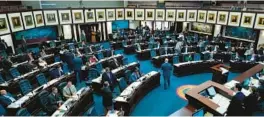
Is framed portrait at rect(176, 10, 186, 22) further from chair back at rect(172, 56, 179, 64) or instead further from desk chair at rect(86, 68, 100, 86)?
desk chair at rect(86, 68, 100, 86)

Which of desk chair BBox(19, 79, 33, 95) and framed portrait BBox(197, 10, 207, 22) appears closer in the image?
desk chair BBox(19, 79, 33, 95)

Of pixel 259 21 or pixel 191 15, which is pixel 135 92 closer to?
pixel 259 21

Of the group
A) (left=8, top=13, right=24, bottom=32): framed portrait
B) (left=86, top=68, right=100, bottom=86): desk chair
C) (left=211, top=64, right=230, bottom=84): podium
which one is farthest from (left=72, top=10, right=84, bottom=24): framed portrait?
(left=211, top=64, right=230, bottom=84): podium

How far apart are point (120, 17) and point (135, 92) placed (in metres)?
13.1

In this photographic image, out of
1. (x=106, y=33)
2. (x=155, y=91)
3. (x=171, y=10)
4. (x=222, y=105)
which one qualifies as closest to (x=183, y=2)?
(x=171, y=10)

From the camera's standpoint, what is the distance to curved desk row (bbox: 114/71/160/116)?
7508mm

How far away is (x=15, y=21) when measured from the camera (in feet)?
44.2

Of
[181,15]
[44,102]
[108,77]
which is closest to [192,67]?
[108,77]

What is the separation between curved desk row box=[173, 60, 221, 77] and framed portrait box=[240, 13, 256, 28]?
4.75 meters

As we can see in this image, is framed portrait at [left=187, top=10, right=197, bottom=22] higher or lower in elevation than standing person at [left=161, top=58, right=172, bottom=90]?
higher

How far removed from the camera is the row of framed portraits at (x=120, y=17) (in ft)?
44.9

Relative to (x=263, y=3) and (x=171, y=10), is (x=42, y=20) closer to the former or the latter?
(x=171, y=10)

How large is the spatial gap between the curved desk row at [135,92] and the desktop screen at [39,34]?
42.6 feet

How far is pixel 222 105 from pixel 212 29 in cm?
1417
